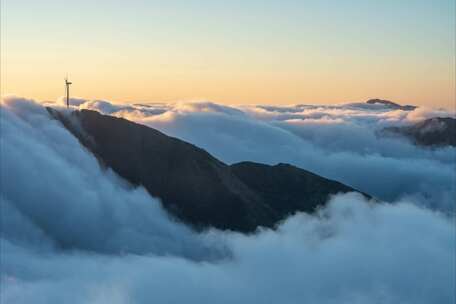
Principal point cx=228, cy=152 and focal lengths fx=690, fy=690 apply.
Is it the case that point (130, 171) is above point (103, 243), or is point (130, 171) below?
above

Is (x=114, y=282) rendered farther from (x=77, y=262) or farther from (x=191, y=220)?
(x=191, y=220)

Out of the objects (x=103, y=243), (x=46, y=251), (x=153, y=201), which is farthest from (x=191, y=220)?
(x=46, y=251)

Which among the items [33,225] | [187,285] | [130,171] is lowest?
[187,285]

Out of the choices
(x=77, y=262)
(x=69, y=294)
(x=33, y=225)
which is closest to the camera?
(x=69, y=294)

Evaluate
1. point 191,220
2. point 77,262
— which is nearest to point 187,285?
point 191,220

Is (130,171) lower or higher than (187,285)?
higher

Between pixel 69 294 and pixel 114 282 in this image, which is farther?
pixel 114 282

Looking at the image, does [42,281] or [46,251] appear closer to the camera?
[42,281]

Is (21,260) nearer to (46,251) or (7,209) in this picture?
(46,251)

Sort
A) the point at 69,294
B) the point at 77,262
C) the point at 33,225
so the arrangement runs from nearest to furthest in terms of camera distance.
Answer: the point at 69,294, the point at 77,262, the point at 33,225
